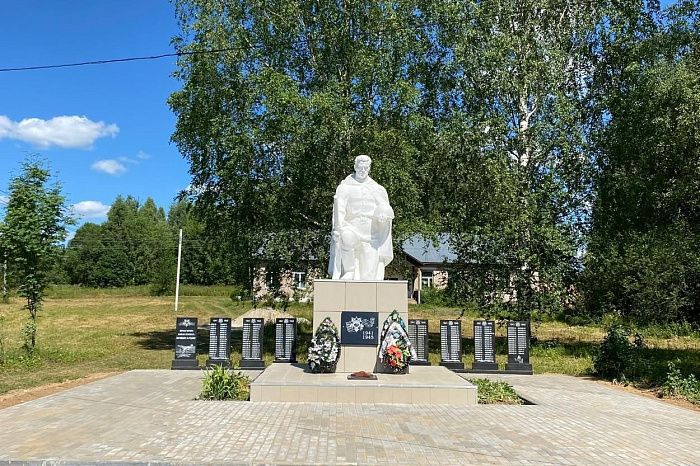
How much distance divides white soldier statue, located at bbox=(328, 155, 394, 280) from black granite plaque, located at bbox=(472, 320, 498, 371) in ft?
10.3

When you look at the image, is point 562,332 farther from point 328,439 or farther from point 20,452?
point 20,452

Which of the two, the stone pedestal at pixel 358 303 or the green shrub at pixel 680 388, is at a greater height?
the stone pedestal at pixel 358 303

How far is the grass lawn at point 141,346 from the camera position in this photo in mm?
12508

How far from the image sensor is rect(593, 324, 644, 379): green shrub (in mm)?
11914

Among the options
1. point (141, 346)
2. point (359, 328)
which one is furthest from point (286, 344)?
point (141, 346)

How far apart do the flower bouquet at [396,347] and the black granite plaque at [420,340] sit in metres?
2.55

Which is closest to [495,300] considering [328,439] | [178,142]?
[178,142]

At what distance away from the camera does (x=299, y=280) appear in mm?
16594

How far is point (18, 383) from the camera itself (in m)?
10.5

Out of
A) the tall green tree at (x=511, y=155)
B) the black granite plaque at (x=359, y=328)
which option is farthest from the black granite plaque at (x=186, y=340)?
the tall green tree at (x=511, y=155)

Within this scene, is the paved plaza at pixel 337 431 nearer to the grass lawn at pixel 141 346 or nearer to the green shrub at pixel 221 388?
the green shrub at pixel 221 388

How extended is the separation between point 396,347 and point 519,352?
3968 mm

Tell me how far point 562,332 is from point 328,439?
1827cm

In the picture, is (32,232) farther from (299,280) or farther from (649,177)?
(649,177)
